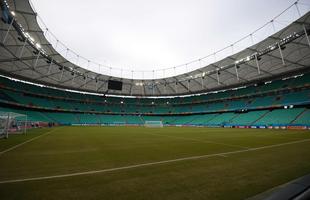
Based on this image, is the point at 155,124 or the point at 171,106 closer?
the point at 155,124

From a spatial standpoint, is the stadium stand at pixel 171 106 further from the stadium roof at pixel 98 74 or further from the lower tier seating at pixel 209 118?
the stadium roof at pixel 98 74

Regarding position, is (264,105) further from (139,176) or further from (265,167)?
(139,176)

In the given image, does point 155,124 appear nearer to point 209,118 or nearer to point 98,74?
point 209,118

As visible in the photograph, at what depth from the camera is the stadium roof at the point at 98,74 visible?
65.9 ft

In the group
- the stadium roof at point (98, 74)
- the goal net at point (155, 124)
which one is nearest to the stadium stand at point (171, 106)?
the stadium roof at point (98, 74)

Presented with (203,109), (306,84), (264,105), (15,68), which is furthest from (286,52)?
(15,68)

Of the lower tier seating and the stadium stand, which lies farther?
the stadium stand

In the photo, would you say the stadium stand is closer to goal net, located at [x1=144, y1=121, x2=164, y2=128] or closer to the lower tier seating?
the lower tier seating

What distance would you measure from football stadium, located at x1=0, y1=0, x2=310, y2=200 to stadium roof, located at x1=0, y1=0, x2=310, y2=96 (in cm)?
20

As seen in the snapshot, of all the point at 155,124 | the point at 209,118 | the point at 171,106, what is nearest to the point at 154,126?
the point at 155,124

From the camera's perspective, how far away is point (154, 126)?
43188 mm

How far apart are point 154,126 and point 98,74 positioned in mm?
23503

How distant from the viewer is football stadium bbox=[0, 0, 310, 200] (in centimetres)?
322

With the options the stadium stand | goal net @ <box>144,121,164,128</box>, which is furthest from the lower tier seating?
goal net @ <box>144,121,164,128</box>
